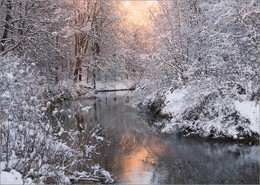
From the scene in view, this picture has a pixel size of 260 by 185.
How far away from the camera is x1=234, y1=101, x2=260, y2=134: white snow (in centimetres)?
1277

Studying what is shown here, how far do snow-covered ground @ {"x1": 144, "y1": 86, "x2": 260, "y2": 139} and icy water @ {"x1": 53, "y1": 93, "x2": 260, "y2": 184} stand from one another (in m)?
0.61

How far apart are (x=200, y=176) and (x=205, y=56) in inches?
293

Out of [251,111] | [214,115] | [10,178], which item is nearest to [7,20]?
[214,115]

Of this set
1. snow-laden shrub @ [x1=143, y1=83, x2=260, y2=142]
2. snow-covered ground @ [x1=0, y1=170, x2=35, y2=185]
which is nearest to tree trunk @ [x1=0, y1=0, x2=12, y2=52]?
snow-laden shrub @ [x1=143, y1=83, x2=260, y2=142]

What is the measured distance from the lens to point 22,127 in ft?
25.0

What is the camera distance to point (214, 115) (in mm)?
14445

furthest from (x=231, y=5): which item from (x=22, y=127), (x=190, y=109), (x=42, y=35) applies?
(x=22, y=127)

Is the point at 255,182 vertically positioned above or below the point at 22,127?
below

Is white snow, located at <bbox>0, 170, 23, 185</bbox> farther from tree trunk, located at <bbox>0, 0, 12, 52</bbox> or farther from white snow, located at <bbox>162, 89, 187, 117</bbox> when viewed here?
tree trunk, located at <bbox>0, 0, 12, 52</bbox>

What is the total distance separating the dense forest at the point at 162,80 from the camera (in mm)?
7686

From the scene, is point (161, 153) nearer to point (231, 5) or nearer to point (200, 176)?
point (200, 176)

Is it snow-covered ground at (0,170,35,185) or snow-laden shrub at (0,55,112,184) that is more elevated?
snow-laden shrub at (0,55,112,184)

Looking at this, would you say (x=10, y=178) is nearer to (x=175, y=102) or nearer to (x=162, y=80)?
(x=175, y=102)

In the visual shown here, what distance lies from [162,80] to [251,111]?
7620 mm
